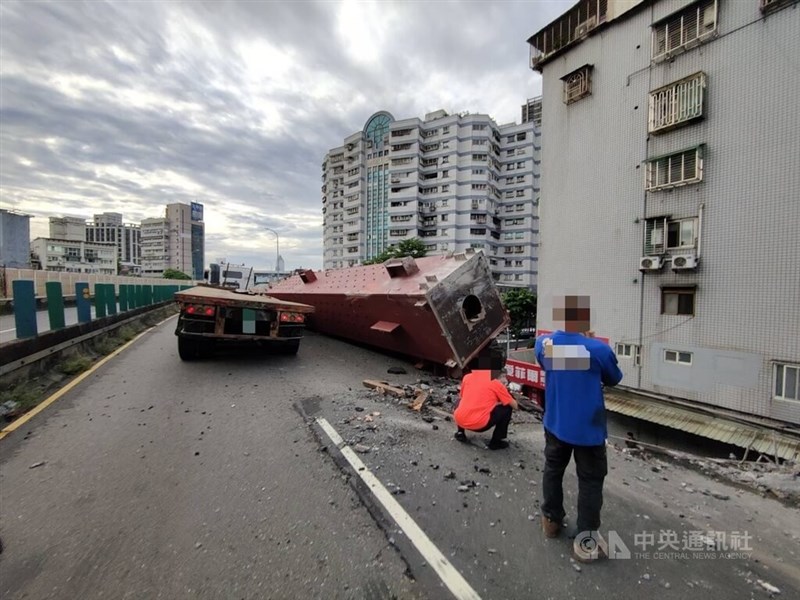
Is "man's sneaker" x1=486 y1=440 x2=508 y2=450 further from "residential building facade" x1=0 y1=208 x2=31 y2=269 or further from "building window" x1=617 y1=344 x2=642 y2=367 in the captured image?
"residential building facade" x1=0 y1=208 x2=31 y2=269

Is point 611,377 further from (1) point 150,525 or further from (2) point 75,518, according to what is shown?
(2) point 75,518

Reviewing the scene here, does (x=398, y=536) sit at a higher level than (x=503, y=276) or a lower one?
lower

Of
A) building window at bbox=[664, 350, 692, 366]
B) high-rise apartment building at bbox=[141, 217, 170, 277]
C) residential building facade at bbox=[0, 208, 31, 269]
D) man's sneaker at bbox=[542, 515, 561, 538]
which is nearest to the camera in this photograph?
man's sneaker at bbox=[542, 515, 561, 538]

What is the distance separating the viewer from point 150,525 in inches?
92.1

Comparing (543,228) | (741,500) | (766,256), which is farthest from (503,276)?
(741,500)

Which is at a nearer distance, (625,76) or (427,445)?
(427,445)

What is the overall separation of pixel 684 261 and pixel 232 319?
1201cm

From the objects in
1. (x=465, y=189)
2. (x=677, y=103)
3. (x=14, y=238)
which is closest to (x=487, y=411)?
(x=677, y=103)

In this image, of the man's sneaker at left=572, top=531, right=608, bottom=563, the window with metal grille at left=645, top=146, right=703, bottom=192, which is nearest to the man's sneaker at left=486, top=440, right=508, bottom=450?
the man's sneaker at left=572, top=531, right=608, bottom=563

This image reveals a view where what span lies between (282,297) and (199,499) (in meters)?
9.52

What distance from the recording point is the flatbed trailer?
6.12 meters

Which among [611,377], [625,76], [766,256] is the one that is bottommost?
[611,377]

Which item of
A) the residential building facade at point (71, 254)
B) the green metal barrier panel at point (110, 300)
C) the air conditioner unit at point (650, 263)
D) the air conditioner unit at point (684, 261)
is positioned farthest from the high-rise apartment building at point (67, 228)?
the air conditioner unit at point (684, 261)

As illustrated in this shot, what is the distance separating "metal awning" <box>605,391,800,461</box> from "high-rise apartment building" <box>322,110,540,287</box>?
3674cm
